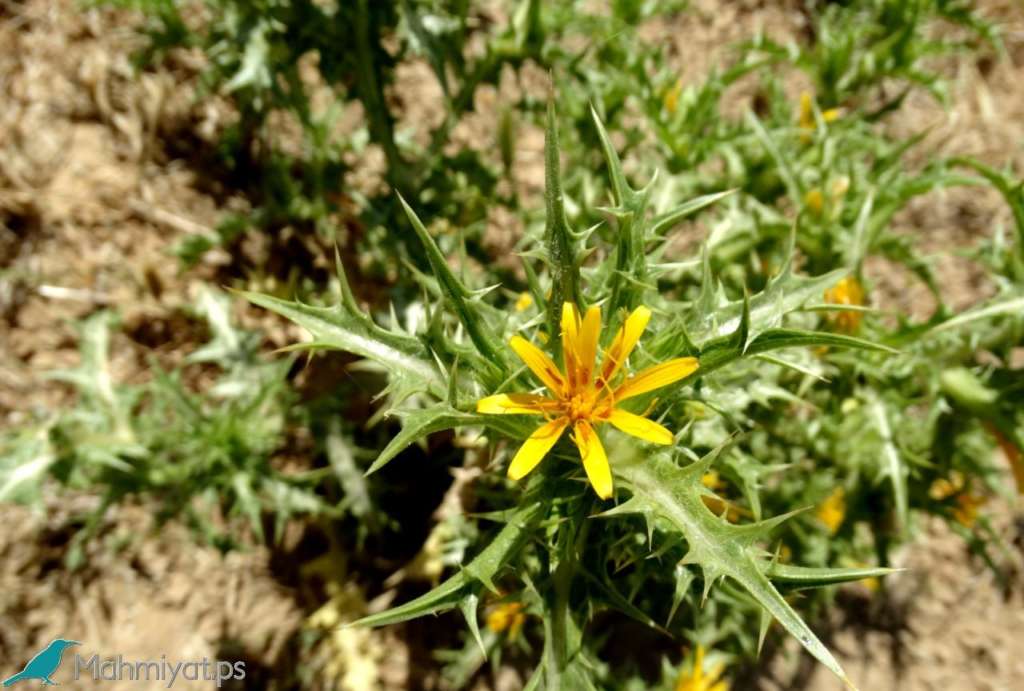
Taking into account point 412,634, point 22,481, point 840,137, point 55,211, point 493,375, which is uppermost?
point 55,211

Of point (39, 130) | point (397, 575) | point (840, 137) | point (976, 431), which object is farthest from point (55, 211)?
point (976, 431)

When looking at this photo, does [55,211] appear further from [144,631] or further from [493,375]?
[493,375]

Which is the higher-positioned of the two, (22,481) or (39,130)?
(39,130)

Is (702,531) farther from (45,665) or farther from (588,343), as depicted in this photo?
(45,665)

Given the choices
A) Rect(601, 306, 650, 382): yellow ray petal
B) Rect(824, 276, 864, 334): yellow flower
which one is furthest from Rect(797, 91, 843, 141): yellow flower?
Rect(601, 306, 650, 382): yellow ray petal

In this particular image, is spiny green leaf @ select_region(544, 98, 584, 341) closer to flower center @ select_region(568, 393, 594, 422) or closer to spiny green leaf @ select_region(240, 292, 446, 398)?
flower center @ select_region(568, 393, 594, 422)

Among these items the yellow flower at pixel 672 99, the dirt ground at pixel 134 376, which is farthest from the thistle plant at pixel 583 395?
the dirt ground at pixel 134 376

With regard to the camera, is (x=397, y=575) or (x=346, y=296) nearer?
(x=346, y=296)
